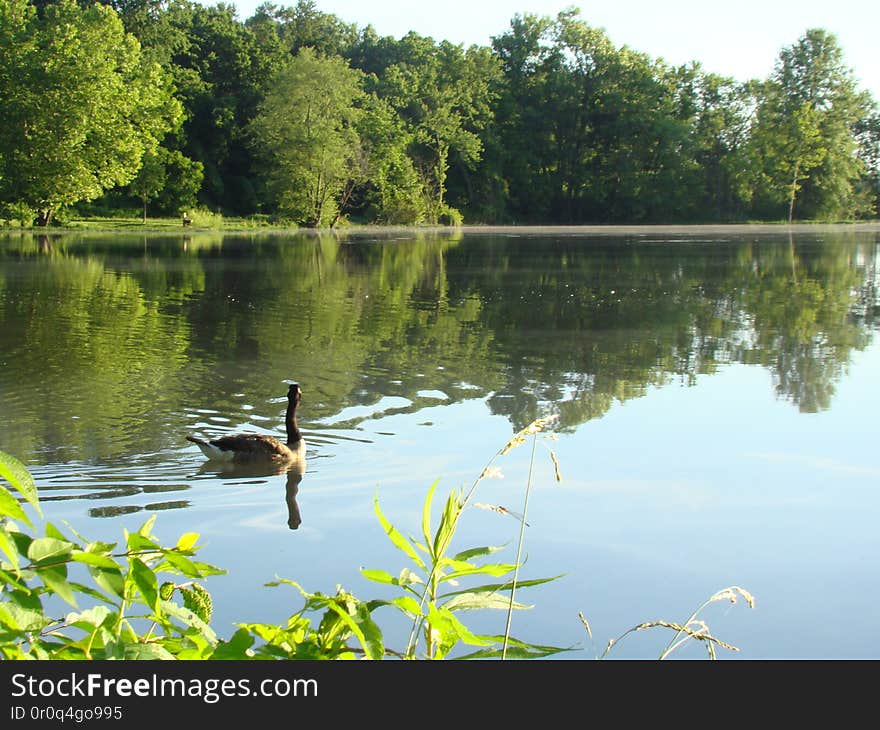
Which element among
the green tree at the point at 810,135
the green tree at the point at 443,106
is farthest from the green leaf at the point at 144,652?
the green tree at the point at 810,135

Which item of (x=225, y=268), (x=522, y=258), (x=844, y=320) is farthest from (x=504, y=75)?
(x=844, y=320)

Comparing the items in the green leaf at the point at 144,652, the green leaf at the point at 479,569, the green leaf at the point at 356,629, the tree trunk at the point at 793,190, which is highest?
the tree trunk at the point at 793,190

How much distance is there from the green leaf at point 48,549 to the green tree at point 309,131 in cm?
5363

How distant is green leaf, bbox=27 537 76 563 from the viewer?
1.70 metres

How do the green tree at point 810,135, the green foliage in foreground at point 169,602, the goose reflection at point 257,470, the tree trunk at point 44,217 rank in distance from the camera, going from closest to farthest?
the green foliage in foreground at point 169,602 < the goose reflection at point 257,470 < the tree trunk at point 44,217 < the green tree at point 810,135

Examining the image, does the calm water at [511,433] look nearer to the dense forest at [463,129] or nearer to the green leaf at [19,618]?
the green leaf at [19,618]

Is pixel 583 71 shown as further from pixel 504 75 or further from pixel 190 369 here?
pixel 190 369

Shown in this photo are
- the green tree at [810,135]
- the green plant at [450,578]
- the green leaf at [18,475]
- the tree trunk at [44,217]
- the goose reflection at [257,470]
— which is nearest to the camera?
the green leaf at [18,475]

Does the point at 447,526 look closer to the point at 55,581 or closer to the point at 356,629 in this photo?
the point at 356,629

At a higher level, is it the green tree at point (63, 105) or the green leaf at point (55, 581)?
the green tree at point (63, 105)

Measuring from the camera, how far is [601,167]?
73625 mm

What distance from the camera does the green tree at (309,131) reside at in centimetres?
5356

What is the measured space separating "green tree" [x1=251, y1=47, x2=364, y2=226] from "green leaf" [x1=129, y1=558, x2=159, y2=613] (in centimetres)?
5356

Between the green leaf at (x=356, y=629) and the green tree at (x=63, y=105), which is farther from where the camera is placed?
the green tree at (x=63, y=105)
